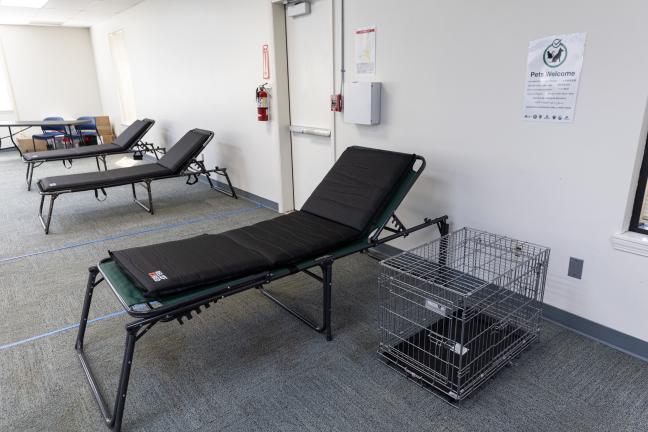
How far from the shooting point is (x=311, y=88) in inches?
162

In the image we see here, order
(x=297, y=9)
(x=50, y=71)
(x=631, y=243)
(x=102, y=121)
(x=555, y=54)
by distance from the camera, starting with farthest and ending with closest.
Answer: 1. (x=102, y=121)
2. (x=50, y=71)
3. (x=297, y=9)
4. (x=555, y=54)
5. (x=631, y=243)

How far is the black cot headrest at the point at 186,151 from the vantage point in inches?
195

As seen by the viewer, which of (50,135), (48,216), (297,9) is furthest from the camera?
(50,135)

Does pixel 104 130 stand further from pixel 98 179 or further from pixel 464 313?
pixel 464 313

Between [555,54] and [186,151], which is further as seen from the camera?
[186,151]

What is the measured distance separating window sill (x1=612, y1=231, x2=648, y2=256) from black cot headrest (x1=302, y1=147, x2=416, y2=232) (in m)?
1.23

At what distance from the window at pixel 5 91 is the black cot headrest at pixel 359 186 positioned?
9595mm

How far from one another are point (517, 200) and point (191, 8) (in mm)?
4860

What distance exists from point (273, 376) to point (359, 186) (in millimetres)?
1380

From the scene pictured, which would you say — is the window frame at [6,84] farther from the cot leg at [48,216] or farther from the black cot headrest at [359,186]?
the black cot headrest at [359,186]

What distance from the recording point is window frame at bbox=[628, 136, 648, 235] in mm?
2117

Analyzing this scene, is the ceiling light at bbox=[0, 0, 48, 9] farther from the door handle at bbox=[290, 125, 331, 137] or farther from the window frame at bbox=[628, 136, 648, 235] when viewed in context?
the window frame at bbox=[628, 136, 648, 235]

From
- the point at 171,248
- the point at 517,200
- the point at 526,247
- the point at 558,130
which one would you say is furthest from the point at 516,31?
the point at 171,248

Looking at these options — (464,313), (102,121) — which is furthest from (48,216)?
(102,121)
